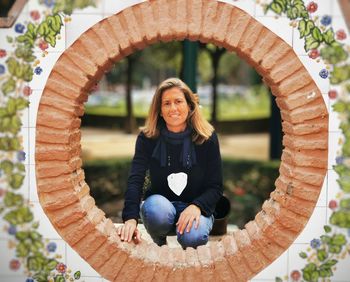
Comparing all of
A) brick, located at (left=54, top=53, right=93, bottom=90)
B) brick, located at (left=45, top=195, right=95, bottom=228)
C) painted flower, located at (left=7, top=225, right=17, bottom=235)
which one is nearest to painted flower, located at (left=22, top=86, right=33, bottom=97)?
brick, located at (left=54, top=53, right=93, bottom=90)

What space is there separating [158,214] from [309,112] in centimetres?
125

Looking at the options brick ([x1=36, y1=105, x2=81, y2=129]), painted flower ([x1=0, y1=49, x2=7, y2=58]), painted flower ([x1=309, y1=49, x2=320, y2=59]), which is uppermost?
painted flower ([x1=0, y1=49, x2=7, y2=58])

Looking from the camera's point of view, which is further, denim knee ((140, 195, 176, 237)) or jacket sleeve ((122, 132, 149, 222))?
denim knee ((140, 195, 176, 237))

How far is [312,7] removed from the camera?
3.30m

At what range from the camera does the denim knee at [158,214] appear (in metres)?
3.64

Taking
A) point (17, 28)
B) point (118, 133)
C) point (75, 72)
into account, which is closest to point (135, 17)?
point (75, 72)

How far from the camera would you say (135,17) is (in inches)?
129

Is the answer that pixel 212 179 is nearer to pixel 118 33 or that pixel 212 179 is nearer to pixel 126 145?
pixel 118 33

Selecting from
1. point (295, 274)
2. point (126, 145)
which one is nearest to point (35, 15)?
point (295, 274)

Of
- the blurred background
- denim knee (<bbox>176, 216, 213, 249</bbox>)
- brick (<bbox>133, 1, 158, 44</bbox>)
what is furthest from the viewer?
the blurred background

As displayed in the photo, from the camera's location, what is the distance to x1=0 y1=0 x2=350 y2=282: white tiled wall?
3.31 m

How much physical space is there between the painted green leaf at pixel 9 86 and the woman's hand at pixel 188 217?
4.69 ft

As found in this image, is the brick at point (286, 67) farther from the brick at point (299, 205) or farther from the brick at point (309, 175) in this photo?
the brick at point (299, 205)

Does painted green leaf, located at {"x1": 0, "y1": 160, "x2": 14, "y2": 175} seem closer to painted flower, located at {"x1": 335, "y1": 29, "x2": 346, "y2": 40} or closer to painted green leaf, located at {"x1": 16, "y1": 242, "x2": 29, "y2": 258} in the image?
painted green leaf, located at {"x1": 16, "y1": 242, "x2": 29, "y2": 258}
